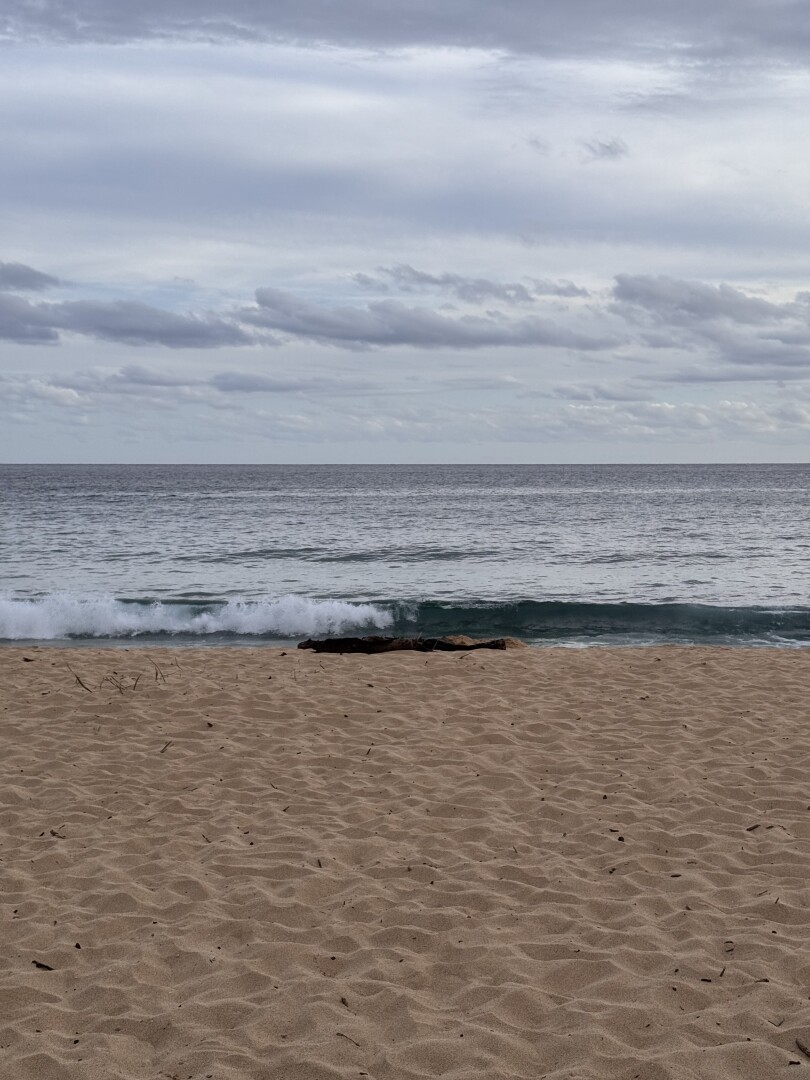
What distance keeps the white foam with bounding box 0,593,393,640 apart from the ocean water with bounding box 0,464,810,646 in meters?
0.03

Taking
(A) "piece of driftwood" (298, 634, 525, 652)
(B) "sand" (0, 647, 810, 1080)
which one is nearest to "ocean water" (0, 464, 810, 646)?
(A) "piece of driftwood" (298, 634, 525, 652)

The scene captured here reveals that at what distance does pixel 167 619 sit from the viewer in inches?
655

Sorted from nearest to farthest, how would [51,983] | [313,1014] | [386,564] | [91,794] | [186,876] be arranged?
[313,1014]
[51,983]
[186,876]
[91,794]
[386,564]

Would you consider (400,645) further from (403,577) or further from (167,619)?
(403,577)

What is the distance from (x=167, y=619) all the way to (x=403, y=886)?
491 inches

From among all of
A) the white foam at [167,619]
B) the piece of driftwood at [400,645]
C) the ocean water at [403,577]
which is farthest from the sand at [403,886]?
the ocean water at [403,577]

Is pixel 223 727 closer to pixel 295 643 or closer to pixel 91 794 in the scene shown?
pixel 91 794

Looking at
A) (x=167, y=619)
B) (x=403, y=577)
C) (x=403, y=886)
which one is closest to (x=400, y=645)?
(x=167, y=619)

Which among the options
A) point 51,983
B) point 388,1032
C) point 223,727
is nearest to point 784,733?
point 223,727

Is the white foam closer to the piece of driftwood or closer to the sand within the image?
the piece of driftwood

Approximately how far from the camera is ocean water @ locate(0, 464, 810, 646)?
16.2 metres

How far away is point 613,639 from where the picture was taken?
15375 millimetres

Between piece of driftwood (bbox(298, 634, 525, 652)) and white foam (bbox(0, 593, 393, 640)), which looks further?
white foam (bbox(0, 593, 393, 640))

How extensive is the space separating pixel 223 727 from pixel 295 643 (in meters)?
6.92
